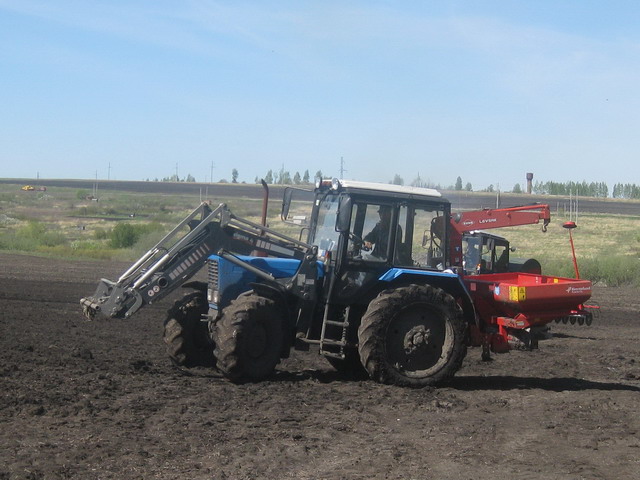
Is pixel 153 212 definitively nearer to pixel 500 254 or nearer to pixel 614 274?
pixel 614 274

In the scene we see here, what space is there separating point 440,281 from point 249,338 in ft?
8.31

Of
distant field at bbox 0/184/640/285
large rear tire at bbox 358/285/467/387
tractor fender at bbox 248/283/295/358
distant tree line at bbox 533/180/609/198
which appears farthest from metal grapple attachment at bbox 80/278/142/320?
distant tree line at bbox 533/180/609/198

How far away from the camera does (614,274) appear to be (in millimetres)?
27422

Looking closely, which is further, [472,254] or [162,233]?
[162,233]

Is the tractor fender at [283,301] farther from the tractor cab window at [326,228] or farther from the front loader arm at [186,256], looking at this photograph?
the tractor cab window at [326,228]

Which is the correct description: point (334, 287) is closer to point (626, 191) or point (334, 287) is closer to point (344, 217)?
point (344, 217)

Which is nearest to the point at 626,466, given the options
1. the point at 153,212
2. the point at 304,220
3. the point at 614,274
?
the point at 304,220

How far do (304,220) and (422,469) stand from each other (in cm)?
484

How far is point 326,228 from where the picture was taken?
1047cm

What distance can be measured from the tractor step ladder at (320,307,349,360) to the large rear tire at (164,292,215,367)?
5.18 feet

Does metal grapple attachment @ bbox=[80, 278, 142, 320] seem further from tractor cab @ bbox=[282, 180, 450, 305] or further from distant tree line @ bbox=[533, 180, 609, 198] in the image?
distant tree line @ bbox=[533, 180, 609, 198]

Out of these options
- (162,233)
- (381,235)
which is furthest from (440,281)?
(162,233)

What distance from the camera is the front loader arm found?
9672 millimetres

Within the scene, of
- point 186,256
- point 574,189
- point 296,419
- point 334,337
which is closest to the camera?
point 296,419
